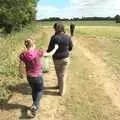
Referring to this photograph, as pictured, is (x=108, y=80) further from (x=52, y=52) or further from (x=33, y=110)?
(x=33, y=110)

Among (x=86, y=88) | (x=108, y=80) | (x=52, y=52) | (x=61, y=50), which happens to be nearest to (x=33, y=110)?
(x=52, y=52)

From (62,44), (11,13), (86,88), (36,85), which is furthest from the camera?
(11,13)

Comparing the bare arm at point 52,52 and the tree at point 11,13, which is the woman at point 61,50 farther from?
the tree at point 11,13

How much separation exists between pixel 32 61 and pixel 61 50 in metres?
1.99

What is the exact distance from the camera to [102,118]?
31.5ft

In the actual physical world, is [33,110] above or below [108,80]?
above

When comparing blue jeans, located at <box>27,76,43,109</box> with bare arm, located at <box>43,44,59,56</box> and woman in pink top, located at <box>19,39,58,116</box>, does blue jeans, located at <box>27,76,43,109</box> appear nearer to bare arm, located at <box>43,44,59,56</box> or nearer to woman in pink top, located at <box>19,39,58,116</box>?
woman in pink top, located at <box>19,39,58,116</box>

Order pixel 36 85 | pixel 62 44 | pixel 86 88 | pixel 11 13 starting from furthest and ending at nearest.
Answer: pixel 11 13, pixel 86 88, pixel 62 44, pixel 36 85

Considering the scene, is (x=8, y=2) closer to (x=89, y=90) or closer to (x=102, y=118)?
(x=89, y=90)

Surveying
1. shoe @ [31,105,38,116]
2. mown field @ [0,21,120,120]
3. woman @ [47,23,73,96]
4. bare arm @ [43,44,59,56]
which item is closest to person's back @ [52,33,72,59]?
woman @ [47,23,73,96]

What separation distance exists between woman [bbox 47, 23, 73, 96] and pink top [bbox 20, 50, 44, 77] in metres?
1.70

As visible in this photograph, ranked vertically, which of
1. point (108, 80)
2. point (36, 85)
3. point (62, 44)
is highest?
point (62, 44)

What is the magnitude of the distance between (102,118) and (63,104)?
1.49 m

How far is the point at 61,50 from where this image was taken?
11344mm
